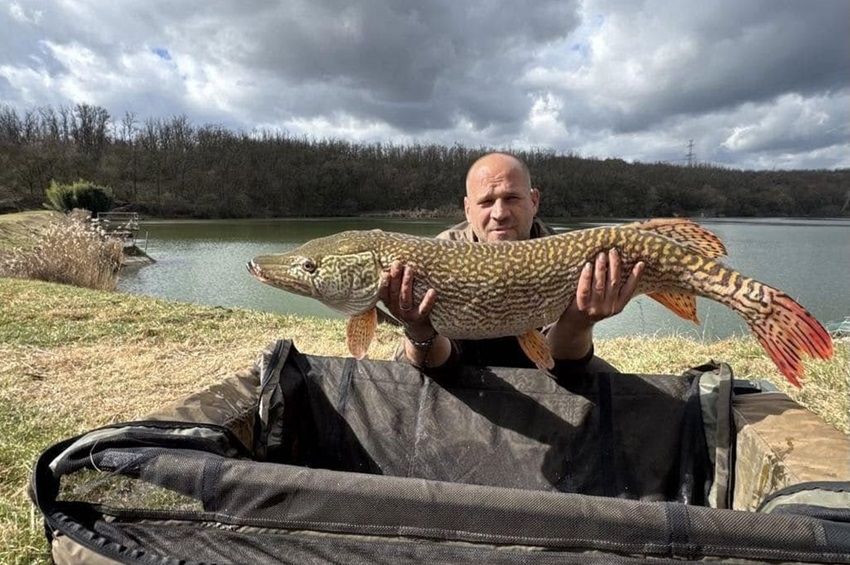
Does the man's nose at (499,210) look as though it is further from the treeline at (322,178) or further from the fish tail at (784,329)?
the treeline at (322,178)

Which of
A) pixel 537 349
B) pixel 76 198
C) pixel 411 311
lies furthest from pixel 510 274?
pixel 76 198

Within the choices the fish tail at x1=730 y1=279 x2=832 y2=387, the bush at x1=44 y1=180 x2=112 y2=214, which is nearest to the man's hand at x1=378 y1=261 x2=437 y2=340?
the fish tail at x1=730 y1=279 x2=832 y2=387

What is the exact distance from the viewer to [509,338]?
348 centimetres

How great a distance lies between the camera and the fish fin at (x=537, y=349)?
2736 mm

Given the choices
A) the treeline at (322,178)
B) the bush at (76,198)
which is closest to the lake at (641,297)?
the bush at (76,198)

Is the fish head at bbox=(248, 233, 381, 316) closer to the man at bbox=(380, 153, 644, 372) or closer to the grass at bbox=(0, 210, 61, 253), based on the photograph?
the man at bbox=(380, 153, 644, 372)

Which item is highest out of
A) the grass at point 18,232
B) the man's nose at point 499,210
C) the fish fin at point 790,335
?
the man's nose at point 499,210

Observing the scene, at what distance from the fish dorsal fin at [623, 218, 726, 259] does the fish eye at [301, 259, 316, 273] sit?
165cm

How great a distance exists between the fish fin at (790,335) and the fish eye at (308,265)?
217 centimetres

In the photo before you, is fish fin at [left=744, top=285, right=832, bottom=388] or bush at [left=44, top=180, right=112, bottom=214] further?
bush at [left=44, top=180, right=112, bottom=214]

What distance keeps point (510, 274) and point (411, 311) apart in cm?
53

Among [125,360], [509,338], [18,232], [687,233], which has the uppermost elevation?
[687,233]

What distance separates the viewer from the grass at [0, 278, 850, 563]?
3.40 metres

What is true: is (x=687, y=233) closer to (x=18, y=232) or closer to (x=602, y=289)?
(x=602, y=289)
